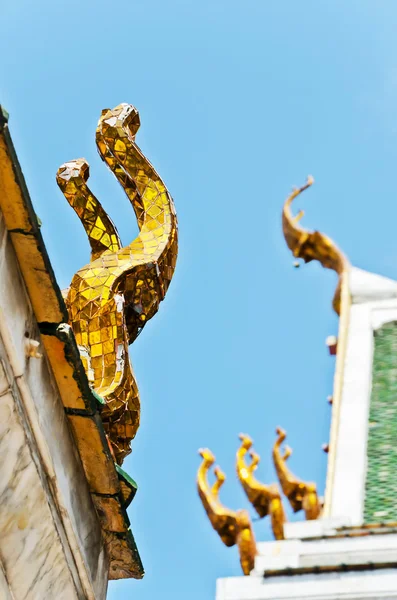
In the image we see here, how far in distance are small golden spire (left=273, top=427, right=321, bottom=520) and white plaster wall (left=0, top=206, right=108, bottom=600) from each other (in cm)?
135

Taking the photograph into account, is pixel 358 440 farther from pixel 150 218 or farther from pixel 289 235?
pixel 150 218

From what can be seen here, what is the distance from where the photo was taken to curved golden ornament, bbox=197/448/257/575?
310 inches

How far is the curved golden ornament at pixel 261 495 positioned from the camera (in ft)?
26.6

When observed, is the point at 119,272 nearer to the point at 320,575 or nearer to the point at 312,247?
the point at 312,247

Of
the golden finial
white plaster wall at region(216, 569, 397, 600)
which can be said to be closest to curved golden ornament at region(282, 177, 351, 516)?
the golden finial

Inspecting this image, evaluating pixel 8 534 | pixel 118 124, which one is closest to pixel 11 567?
pixel 8 534

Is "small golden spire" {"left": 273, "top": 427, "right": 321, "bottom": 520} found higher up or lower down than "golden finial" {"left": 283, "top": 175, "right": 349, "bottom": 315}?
lower down

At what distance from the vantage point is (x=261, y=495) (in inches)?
327

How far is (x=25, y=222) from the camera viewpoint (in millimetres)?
7477

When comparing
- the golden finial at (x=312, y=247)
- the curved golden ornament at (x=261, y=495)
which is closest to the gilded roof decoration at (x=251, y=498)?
the curved golden ornament at (x=261, y=495)

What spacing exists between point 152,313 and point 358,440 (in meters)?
2.57

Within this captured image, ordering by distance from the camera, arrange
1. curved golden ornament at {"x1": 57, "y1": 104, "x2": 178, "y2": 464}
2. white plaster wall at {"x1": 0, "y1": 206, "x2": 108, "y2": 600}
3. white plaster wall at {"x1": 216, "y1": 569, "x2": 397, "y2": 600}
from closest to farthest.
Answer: white plaster wall at {"x1": 216, "y1": 569, "x2": 397, "y2": 600} → white plaster wall at {"x1": 0, "y1": 206, "x2": 108, "y2": 600} → curved golden ornament at {"x1": 57, "y1": 104, "x2": 178, "y2": 464}

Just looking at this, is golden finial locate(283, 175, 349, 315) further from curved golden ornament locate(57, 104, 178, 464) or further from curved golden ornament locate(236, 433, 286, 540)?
curved golden ornament locate(236, 433, 286, 540)

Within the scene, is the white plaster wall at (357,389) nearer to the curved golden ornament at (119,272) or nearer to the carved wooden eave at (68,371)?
the carved wooden eave at (68,371)
